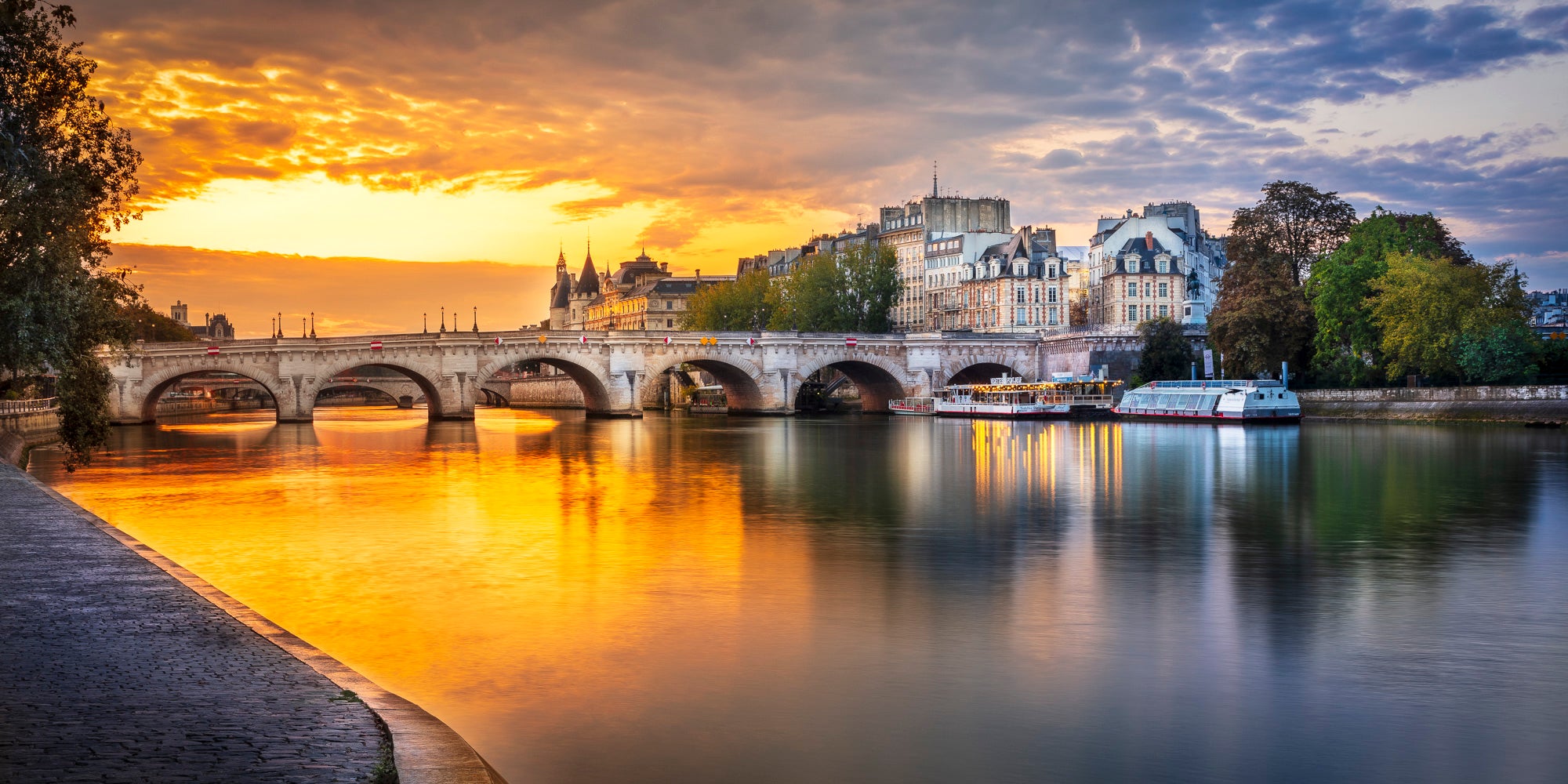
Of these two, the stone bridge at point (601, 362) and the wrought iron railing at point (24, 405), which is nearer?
the wrought iron railing at point (24, 405)

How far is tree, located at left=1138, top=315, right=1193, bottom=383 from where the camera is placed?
76.3 meters

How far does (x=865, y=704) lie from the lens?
10789 mm

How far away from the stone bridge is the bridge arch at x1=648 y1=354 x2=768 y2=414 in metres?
0.09

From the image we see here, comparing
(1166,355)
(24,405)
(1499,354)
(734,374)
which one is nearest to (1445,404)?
(1499,354)

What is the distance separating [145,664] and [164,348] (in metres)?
63.5

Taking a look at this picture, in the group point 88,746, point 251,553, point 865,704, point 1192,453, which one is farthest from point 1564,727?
point 1192,453

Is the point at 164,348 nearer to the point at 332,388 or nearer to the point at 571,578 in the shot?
the point at 571,578

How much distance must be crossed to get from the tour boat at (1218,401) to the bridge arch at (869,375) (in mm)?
16424

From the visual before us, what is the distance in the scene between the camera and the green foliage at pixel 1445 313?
2164 inches

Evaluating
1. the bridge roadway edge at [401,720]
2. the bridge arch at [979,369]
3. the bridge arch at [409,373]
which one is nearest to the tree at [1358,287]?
the bridge arch at [979,369]

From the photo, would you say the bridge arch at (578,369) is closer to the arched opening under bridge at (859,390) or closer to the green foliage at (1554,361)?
the arched opening under bridge at (859,390)

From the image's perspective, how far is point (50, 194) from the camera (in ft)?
76.2

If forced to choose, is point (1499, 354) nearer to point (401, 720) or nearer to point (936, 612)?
point (936, 612)

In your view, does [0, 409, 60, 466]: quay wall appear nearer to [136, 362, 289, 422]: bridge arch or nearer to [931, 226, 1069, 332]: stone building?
[136, 362, 289, 422]: bridge arch
